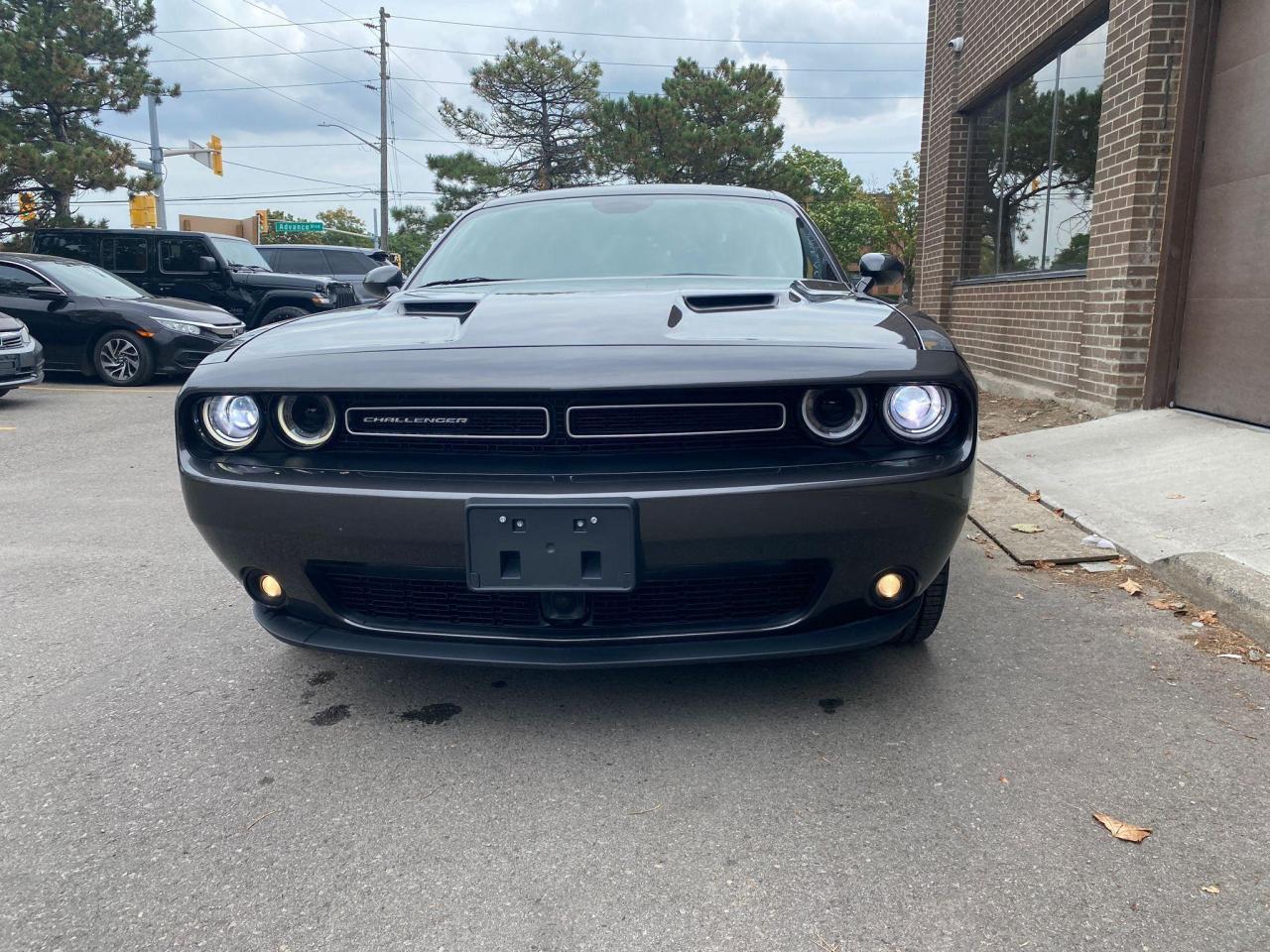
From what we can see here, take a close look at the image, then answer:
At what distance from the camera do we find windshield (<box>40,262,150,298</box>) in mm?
10859

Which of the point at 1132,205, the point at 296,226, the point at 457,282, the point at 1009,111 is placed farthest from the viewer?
the point at 296,226

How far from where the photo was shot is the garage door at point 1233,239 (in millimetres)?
5398

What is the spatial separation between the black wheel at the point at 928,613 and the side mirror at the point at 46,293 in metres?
10.8

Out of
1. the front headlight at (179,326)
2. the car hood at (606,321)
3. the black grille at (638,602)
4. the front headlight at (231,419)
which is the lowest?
the black grille at (638,602)

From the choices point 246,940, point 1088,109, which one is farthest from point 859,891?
point 1088,109

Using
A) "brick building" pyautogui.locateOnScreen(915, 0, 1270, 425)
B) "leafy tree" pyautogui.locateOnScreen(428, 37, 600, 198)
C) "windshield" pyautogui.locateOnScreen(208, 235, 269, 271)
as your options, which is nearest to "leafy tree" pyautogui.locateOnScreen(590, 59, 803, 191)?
"leafy tree" pyautogui.locateOnScreen(428, 37, 600, 198)

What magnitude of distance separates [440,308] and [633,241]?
1.03 m

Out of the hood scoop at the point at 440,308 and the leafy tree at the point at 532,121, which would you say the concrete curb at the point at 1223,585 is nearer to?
the hood scoop at the point at 440,308

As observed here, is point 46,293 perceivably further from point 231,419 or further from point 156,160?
point 156,160

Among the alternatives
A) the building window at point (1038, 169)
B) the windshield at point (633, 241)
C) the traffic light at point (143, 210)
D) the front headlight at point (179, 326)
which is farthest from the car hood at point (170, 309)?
the traffic light at point (143, 210)

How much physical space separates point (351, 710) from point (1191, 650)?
8.28 ft

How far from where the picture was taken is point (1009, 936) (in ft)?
5.57

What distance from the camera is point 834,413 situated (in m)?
2.33

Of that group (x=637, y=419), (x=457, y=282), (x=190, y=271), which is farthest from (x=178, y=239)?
(x=637, y=419)
